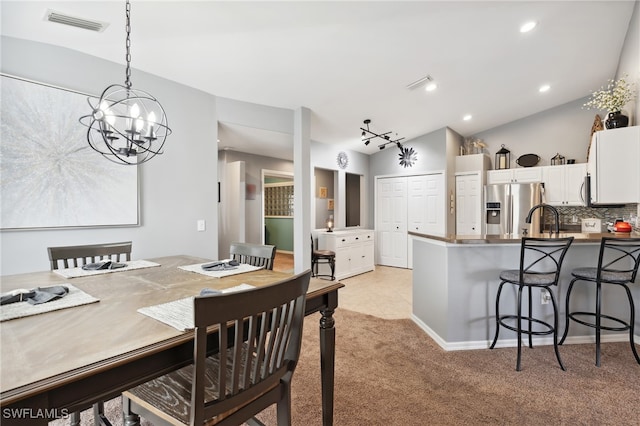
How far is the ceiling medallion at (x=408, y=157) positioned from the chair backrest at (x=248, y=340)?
572 cm

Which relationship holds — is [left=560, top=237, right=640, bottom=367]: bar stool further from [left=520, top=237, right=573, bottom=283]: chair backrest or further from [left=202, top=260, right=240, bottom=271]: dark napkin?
[left=202, top=260, right=240, bottom=271]: dark napkin

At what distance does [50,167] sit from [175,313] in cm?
208

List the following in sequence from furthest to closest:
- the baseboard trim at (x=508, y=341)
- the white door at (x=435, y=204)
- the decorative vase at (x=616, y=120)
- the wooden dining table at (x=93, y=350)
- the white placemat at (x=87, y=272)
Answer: the white door at (x=435, y=204), the decorative vase at (x=616, y=120), the baseboard trim at (x=508, y=341), the white placemat at (x=87, y=272), the wooden dining table at (x=93, y=350)

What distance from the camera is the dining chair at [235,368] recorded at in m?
0.96

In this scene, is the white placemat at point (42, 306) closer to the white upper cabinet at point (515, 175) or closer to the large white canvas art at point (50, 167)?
the large white canvas art at point (50, 167)

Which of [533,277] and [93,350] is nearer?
[93,350]

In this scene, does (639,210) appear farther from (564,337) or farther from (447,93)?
(447,93)

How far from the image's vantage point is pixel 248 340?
105 centimetres

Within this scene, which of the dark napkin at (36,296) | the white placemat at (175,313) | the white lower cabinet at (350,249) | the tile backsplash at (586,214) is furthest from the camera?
the white lower cabinet at (350,249)

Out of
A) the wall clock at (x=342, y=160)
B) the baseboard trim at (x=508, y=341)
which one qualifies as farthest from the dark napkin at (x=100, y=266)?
the wall clock at (x=342, y=160)

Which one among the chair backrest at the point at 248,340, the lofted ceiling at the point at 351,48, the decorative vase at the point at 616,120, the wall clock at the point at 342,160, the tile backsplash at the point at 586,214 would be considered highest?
the lofted ceiling at the point at 351,48

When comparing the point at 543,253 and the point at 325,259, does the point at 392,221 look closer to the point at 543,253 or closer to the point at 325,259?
the point at 325,259

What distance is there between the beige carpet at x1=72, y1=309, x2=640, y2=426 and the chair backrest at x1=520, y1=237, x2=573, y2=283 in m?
0.72

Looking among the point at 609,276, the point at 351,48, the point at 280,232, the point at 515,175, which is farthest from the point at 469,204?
the point at 280,232
